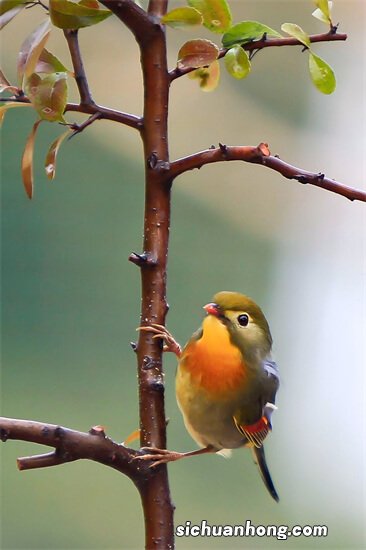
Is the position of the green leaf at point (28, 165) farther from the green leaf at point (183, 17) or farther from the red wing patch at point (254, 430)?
the red wing patch at point (254, 430)

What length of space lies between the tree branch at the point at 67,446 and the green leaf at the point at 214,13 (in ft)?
0.97

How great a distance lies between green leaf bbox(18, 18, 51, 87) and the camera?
0.51 m

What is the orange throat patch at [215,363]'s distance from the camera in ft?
1.85

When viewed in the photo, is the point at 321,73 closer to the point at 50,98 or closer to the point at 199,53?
the point at 199,53

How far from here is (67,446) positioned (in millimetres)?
497

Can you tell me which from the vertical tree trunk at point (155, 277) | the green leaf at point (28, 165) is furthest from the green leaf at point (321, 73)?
the green leaf at point (28, 165)

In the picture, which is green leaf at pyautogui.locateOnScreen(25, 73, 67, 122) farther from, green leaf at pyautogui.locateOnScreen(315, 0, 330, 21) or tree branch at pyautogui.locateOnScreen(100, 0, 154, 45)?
green leaf at pyautogui.locateOnScreen(315, 0, 330, 21)

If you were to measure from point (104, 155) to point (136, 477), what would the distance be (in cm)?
125

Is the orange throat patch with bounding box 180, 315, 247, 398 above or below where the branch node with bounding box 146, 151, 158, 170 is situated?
below

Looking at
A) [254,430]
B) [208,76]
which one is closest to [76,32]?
[208,76]

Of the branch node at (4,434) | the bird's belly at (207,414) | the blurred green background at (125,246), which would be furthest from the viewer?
the blurred green background at (125,246)

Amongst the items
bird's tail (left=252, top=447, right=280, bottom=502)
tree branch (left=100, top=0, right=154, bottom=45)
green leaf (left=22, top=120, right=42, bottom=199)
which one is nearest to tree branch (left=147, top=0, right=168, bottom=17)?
tree branch (left=100, top=0, right=154, bottom=45)

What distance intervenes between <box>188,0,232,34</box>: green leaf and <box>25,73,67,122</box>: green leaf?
0.11m

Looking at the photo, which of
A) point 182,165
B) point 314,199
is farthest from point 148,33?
point 314,199
